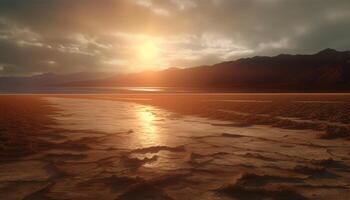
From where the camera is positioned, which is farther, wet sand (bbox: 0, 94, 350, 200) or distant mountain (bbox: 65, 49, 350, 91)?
distant mountain (bbox: 65, 49, 350, 91)

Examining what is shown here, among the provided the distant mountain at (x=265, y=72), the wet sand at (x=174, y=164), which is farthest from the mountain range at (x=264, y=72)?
the wet sand at (x=174, y=164)

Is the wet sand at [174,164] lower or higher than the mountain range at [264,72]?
lower

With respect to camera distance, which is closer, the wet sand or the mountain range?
the wet sand

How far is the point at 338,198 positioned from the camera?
4051 millimetres

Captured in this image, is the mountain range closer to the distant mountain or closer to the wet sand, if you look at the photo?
the distant mountain

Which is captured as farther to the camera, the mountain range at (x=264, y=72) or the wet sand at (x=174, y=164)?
the mountain range at (x=264, y=72)

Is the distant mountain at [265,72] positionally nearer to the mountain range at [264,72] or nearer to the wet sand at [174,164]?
the mountain range at [264,72]

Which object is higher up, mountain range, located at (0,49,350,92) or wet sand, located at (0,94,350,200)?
mountain range, located at (0,49,350,92)

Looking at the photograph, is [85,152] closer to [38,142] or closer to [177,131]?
[38,142]

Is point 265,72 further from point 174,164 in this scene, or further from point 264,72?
point 174,164

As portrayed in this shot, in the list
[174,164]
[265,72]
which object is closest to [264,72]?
[265,72]

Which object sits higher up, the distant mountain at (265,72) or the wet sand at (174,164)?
the distant mountain at (265,72)

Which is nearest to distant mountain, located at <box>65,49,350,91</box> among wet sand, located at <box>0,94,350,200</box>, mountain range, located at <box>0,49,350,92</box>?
mountain range, located at <box>0,49,350,92</box>

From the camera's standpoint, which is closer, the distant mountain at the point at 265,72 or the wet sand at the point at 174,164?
the wet sand at the point at 174,164
